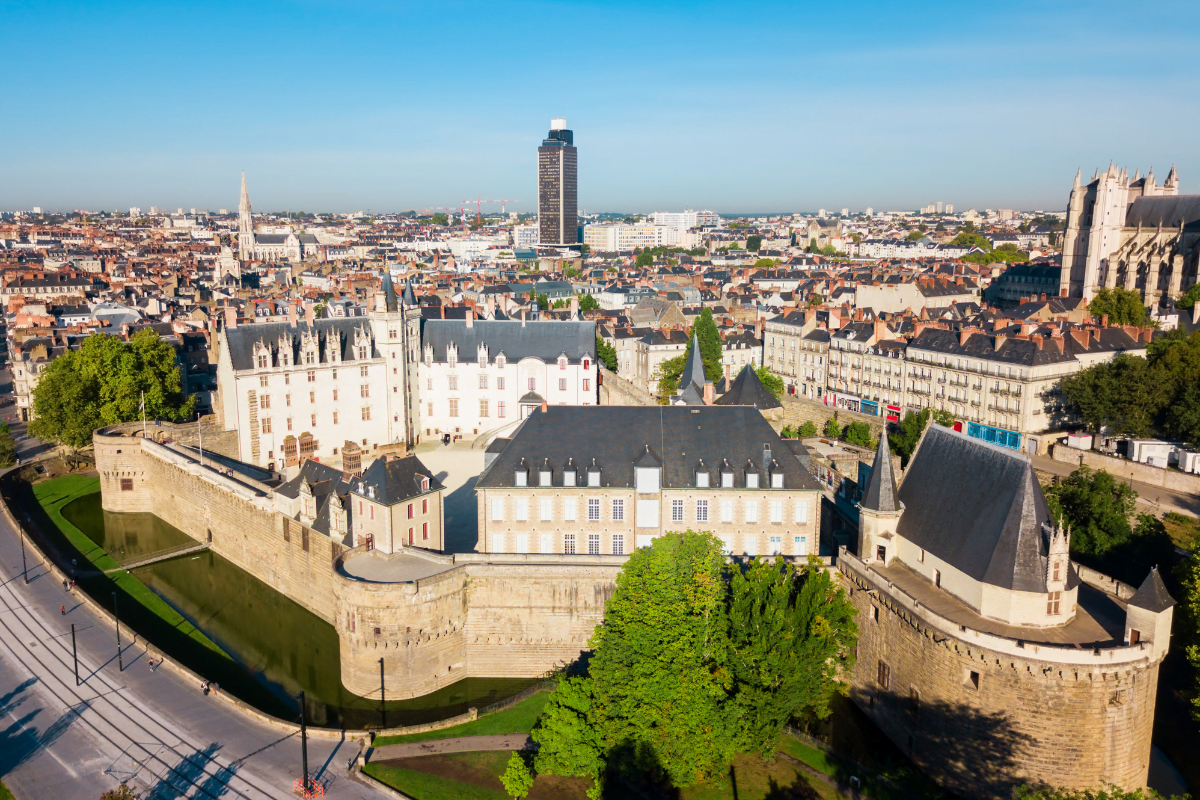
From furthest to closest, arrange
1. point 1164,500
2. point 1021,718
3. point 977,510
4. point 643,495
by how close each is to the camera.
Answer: point 1164,500
point 643,495
point 977,510
point 1021,718

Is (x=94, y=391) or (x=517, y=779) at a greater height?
(x=94, y=391)

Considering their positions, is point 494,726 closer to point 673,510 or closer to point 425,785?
point 425,785

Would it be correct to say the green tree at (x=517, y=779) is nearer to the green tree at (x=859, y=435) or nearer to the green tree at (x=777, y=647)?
the green tree at (x=777, y=647)

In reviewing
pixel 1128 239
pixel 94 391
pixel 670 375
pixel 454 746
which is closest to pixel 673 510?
pixel 454 746

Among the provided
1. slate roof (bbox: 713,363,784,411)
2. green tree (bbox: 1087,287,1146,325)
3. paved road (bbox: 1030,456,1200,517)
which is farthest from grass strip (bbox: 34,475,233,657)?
green tree (bbox: 1087,287,1146,325)

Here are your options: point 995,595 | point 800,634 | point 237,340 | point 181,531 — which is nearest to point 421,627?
point 800,634

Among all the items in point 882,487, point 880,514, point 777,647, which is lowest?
point 777,647

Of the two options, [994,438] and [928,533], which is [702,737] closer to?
[928,533]

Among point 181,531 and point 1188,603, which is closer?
point 1188,603
